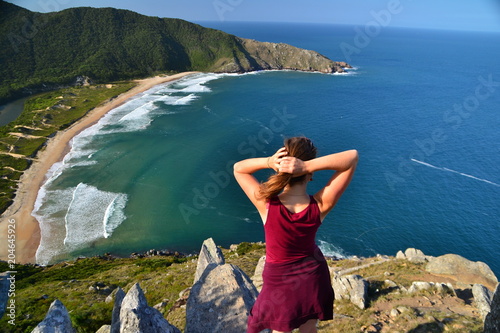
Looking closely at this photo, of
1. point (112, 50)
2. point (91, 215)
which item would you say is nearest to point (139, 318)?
point (91, 215)

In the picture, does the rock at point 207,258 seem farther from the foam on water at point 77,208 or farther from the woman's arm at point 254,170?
the foam on water at point 77,208

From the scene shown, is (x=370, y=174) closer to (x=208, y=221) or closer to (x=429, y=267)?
(x=208, y=221)

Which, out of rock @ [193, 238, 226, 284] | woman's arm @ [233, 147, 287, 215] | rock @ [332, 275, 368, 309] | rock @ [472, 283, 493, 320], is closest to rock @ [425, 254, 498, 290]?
rock @ [472, 283, 493, 320]

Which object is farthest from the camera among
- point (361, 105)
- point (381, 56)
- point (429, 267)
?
point (381, 56)

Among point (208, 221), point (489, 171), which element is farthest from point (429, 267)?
point (489, 171)

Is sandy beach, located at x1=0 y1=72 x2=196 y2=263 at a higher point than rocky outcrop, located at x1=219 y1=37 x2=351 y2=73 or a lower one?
lower

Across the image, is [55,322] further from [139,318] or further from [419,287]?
[419,287]

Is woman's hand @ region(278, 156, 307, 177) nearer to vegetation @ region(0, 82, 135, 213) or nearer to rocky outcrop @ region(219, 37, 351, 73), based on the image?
vegetation @ region(0, 82, 135, 213)
